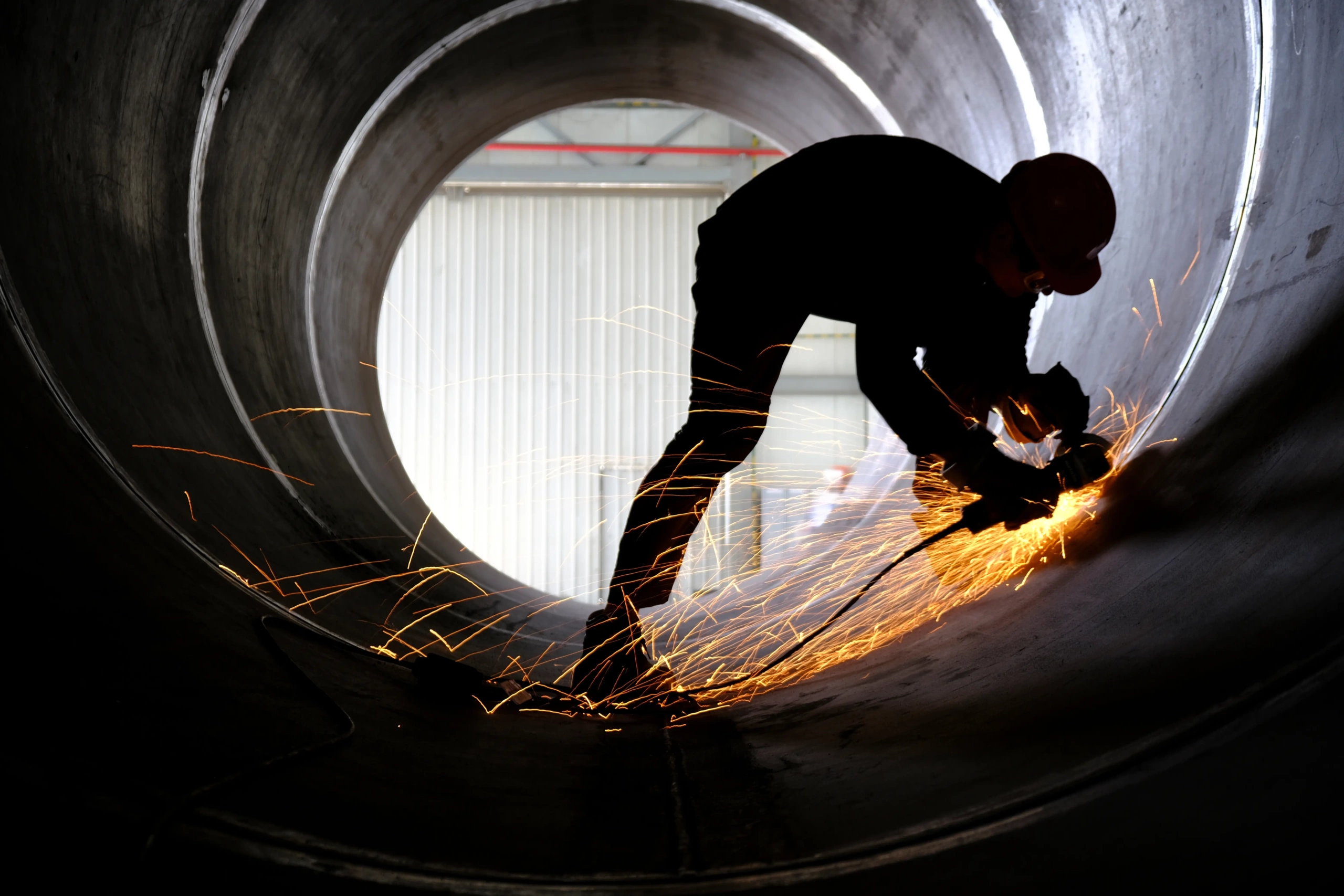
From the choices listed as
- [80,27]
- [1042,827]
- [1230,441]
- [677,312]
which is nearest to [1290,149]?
[1230,441]

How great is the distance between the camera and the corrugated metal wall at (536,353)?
9.21m

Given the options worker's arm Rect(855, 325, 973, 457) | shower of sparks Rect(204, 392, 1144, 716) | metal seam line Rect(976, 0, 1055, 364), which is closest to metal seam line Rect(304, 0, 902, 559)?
shower of sparks Rect(204, 392, 1144, 716)

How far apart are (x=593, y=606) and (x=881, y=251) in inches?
91.6

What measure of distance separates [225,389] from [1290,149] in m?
2.53

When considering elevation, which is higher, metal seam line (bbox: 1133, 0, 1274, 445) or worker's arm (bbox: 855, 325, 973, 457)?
metal seam line (bbox: 1133, 0, 1274, 445)

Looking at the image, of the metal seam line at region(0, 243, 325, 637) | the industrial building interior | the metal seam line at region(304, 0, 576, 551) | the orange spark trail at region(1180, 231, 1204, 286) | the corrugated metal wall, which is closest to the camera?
the industrial building interior

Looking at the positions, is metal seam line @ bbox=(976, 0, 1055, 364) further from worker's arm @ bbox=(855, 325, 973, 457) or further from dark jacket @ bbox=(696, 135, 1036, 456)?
worker's arm @ bbox=(855, 325, 973, 457)

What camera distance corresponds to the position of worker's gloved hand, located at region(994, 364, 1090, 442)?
208 centimetres

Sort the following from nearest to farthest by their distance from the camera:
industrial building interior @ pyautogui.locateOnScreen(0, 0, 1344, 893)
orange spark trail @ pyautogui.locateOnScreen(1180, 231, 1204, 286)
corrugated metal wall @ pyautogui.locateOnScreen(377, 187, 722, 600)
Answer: industrial building interior @ pyautogui.locateOnScreen(0, 0, 1344, 893) < orange spark trail @ pyautogui.locateOnScreen(1180, 231, 1204, 286) < corrugated metal wall @ pyautogui.locateOnScreen(377, 187, 722, 600)

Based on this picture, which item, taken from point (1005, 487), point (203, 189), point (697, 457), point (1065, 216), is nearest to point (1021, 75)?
point (1065, 216)

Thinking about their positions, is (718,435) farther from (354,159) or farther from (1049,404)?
(354,159)

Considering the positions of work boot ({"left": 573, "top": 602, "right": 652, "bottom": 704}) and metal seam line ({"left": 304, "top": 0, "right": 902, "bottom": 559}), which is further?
metal seam line ({"left": 304, "top": 0, "right": 902, "bottom": 559})

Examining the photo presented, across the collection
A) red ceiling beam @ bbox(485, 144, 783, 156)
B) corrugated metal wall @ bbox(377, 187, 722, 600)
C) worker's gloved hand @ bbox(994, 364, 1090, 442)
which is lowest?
worker's gloved hand @ bbox(994, 364, 1090, 442)

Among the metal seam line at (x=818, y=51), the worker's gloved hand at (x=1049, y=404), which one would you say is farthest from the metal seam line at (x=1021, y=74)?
the worker's gloved hand at (x=1049, y=404)
